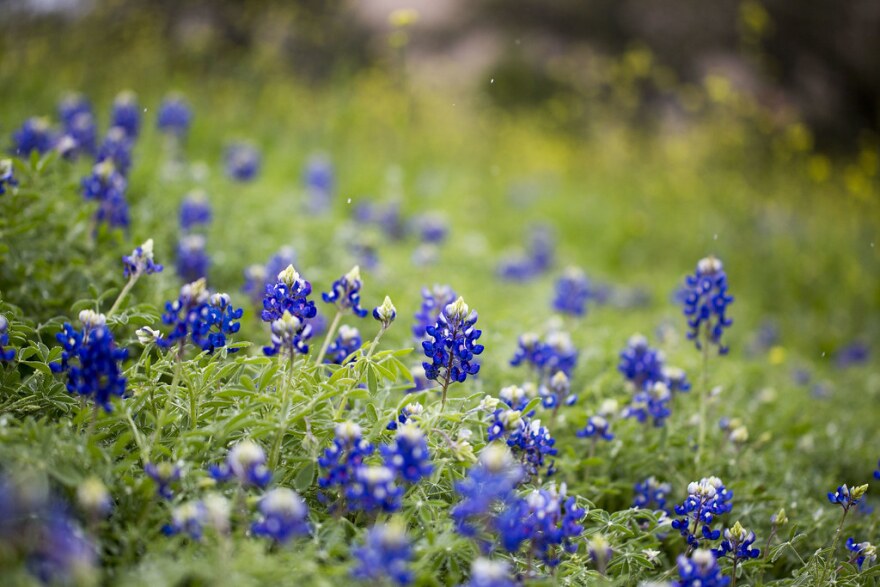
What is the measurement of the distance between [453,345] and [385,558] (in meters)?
0.78

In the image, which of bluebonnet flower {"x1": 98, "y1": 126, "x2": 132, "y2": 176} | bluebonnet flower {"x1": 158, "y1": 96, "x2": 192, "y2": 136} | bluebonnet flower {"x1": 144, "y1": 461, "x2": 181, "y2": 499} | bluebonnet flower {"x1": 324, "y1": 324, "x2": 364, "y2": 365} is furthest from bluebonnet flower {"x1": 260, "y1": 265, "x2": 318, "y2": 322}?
bluebonnet flower {"x1": 158, "y1": 96, "x2": 192, "y2": 136}

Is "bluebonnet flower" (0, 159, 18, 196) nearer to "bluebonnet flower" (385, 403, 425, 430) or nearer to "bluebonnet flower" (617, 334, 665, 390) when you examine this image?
"bluebonnet flower" (385, 403, 425, 430)

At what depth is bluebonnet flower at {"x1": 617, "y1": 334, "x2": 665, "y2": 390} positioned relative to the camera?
3.21 meters

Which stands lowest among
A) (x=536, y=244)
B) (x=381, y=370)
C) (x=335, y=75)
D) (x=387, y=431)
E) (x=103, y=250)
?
(x=387, y=431)

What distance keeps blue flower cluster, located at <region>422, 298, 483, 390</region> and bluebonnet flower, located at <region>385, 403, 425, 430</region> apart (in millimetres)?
122

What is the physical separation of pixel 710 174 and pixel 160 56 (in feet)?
A: 20.6

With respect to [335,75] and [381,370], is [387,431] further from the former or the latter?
[335,75]

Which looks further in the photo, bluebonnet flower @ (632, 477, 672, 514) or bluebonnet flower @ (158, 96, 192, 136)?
bluebonnet flower @ (158, 96, 192, 136)

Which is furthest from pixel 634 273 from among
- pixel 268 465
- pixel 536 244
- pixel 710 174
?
pixel 268 465

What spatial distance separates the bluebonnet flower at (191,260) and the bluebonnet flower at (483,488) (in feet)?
6.92

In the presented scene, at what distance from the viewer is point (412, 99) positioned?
881 centimetres

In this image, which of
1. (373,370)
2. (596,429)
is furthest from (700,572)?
(373,370)

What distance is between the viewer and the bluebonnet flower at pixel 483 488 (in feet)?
5.62

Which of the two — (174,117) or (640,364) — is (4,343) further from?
(174,117)
